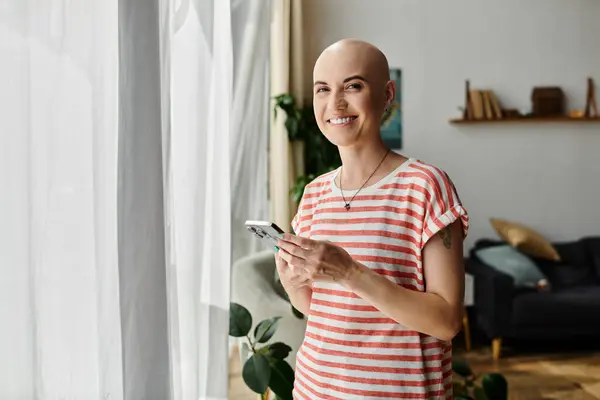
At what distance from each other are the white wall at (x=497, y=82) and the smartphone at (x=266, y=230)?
171 inches

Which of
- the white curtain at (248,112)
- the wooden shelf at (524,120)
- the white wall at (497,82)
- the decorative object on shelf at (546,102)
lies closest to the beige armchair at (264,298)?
the white curtain at (248,112)

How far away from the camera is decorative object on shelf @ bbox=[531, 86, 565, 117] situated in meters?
5.24

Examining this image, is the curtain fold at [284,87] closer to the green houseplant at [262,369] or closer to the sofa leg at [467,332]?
the sofa leg at [467,332]

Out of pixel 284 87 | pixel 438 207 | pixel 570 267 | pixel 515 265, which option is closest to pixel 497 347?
pixel 515 265

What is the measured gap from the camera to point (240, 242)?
10.4ft

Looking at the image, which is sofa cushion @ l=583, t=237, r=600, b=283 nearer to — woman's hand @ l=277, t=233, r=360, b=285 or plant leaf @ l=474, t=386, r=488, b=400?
plant leaf @ l=474, t=386, r=488, b=400

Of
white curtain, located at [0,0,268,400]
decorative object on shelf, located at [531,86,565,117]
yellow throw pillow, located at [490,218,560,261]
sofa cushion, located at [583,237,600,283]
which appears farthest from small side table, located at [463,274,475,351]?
white curtain, located at [0,0,268,400]

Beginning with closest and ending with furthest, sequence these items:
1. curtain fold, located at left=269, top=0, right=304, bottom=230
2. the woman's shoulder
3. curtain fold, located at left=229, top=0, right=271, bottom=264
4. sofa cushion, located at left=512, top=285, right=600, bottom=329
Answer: the woman's shoulder < curtain fold, located at left=229, top=0, right=271, bottom=264 < curtain fold, located at left=269, top=0, right=304, bottom=230 < sofa cushion, located at left=512, top=285, right=600, bottom=329

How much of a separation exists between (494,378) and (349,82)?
163 centimetres

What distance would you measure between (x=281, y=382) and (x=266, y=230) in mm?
951

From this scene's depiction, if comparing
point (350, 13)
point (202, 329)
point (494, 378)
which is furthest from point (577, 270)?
point (202, 329)

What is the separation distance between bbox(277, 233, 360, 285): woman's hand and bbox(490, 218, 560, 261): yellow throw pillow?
413 centimetres

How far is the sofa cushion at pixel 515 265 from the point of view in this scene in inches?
178

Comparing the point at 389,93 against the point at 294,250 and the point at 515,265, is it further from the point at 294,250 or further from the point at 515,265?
the point at 515,265
